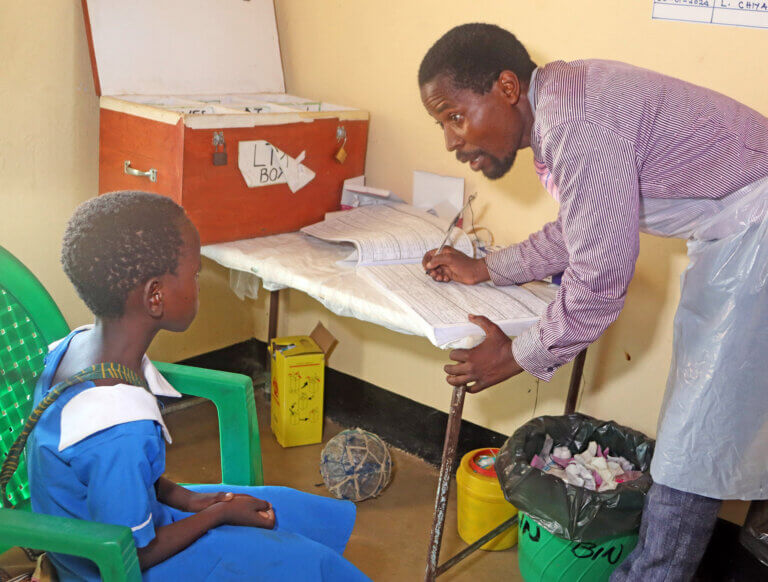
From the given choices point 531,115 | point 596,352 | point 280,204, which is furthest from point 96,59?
point 596,352

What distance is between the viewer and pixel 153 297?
Answer: 1.15 metres

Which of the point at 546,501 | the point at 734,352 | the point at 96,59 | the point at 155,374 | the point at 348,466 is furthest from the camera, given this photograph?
the point at 348,466

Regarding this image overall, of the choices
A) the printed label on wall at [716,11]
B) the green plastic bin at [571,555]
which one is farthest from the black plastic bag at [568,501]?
the printed label on wall at [716,11]

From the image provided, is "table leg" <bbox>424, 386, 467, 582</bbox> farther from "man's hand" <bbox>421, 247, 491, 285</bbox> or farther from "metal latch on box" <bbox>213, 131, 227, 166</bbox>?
"metal latch on box" <bbox>213, 131, 227, 166</bbox>

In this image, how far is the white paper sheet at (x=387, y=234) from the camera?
1.91 m

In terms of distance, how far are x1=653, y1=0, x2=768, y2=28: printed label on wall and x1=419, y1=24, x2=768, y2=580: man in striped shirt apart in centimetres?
47

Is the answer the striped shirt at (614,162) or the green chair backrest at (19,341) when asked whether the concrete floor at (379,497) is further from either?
the green chair backrest at (19,341)

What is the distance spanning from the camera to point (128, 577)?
978 millimetres

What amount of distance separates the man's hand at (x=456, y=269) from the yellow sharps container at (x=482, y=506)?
548 millimetres

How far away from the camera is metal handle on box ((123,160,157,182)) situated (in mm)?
1961

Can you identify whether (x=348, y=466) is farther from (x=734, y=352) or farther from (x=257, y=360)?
(x=734, y=352)

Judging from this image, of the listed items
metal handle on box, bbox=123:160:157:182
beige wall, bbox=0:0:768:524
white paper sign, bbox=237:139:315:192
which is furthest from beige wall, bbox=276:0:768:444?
metal handle on box, bbox=123:160:157:182

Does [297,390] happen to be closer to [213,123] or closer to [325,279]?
[325,279]

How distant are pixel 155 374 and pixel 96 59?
1202 mm
